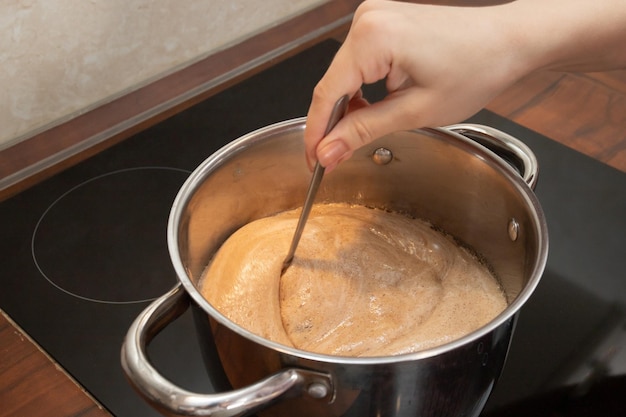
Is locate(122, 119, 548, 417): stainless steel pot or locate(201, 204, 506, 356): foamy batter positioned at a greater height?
locate(122, 119, 548, 417): stainless steel pot

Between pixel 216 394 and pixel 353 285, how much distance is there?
0.24 m

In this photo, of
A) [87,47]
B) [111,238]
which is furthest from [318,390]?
[87,47]

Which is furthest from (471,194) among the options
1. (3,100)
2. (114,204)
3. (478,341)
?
(3,100)

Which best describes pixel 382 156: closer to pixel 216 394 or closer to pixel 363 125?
pixel 363 125

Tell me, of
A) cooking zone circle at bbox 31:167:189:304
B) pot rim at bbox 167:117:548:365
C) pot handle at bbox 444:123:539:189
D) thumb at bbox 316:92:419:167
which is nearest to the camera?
pot rim at bbox 167:117:548:365

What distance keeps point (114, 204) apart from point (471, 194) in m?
0.45

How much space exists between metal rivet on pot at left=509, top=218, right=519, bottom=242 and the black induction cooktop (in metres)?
0.12

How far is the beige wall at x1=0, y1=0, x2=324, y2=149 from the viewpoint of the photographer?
89 cm

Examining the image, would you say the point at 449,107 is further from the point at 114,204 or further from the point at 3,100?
the point at 3,100

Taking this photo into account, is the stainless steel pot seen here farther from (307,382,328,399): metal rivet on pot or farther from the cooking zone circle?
the cooking zone circle

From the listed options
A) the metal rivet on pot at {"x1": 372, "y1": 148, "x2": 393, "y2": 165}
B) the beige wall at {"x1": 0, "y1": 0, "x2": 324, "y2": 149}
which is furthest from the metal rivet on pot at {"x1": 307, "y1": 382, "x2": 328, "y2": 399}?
the beige wall at {"x1": 0, "y1": 0, "x2": 324, "y2": 149}

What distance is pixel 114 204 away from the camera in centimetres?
91

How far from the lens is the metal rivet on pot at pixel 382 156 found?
0.77 m

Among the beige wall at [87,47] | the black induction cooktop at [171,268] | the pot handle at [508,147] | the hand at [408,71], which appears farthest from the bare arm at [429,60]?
the beige wall at [87,47]
